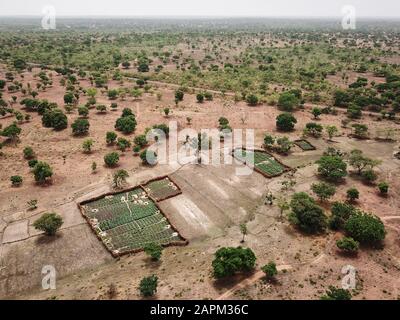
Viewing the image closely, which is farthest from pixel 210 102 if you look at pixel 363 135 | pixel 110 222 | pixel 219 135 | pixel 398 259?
pixel 398 259

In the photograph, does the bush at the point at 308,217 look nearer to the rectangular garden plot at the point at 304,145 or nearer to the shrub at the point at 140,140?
the rectangular garden plot at the point at 304,145

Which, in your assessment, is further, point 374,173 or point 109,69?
point 109,69

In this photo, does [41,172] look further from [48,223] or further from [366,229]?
[366,229]

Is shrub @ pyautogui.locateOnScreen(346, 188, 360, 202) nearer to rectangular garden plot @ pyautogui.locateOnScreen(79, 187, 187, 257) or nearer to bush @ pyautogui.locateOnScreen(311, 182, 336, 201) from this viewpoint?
bush @ pyautogui.locateOnScreen(311, 182, 336, 201)

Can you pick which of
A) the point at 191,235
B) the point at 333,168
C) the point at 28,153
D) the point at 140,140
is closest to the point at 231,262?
the point at 191,235

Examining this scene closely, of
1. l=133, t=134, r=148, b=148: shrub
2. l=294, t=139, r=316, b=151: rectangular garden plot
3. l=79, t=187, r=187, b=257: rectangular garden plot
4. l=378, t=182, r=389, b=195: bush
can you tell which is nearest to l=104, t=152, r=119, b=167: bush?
l=133, t=134, r=148, b=148: shrub

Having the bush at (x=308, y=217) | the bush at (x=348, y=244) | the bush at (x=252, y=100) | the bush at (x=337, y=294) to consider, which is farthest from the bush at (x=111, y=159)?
the bush at (x=252, y=100)

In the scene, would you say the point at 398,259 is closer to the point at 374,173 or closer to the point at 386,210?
the point at 386,210
